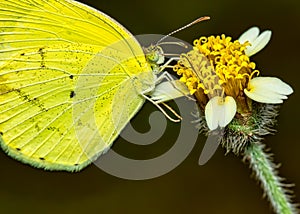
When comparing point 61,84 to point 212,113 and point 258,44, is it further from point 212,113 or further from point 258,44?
point 258,44

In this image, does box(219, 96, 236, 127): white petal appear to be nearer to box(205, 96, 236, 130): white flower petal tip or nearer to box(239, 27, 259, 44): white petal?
box(205, 96, 236, 130): white flower petal tip

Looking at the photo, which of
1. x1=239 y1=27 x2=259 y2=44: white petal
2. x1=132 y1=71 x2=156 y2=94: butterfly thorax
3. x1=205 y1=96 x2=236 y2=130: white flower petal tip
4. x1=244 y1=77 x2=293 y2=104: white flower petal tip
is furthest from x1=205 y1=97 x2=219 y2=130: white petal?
x1=239 y1=27 x2=259 y2=44: white petal

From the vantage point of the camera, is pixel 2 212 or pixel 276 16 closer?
pixel 2 212

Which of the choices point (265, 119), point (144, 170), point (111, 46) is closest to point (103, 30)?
point (111, 46)

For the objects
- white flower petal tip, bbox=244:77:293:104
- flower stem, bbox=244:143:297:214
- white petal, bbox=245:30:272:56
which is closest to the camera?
flower stem, bbox=244:143:297:214

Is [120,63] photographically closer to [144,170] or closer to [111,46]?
[111,46]

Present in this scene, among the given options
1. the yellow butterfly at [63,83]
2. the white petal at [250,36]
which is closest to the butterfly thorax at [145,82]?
the yellow butterfly at [63,83]
